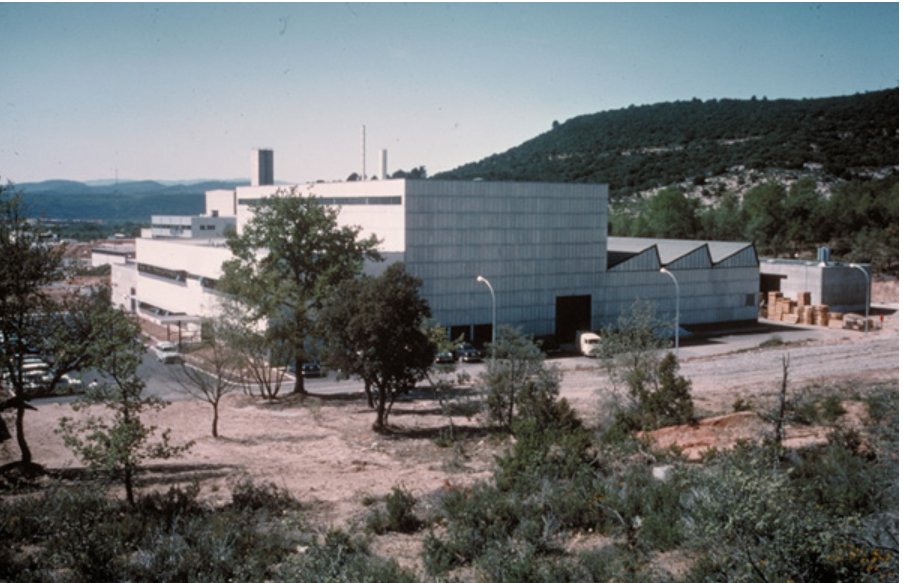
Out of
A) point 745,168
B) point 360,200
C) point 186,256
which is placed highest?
point 745,168

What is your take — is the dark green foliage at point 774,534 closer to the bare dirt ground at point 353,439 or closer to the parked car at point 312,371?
the bare dirt ground at point 353,439

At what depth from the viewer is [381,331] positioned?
81.3ft

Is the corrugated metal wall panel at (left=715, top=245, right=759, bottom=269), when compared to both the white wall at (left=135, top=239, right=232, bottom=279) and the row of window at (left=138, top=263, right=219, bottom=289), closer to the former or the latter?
the white wall at (left=135, top=239, right=232, bottom=279)

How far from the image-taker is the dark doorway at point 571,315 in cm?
4853

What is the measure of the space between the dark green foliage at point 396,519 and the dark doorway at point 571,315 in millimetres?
33606

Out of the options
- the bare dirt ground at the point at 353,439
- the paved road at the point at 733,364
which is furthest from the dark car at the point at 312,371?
the bare dirt ground at the point at 353,439

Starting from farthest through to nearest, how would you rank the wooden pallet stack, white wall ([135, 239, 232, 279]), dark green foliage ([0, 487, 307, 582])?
the wooden pallet stack < white wall ([135, 239, 232, 279]) < dark green foliage ([0, 487, 307, 582])

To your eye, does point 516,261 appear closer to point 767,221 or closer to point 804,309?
point 804,309

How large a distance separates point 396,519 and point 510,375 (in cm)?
1112

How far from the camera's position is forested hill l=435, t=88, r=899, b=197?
382ft

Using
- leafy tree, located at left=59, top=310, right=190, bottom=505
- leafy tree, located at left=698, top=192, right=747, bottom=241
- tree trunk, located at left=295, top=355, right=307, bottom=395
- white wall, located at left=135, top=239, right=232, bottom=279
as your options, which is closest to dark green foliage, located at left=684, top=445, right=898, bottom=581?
leafy tree, located at left=59, top=310, right=190, bottom=505

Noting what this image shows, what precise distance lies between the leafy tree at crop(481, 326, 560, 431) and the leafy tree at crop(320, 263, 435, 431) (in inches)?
90.1

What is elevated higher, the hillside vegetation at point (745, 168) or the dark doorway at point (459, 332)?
the hillside vegetation at point (745, 168)

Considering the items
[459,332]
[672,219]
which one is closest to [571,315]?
[459,332]
